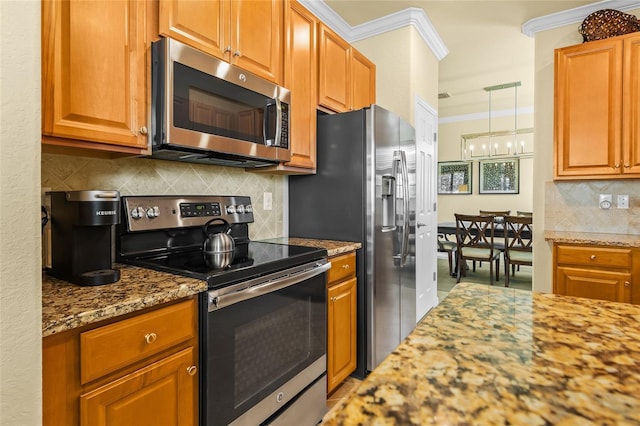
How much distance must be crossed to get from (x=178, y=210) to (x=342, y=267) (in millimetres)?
987

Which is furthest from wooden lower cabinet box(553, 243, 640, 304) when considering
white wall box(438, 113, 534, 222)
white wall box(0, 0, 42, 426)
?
white wall box(438, 113, 534, 222)

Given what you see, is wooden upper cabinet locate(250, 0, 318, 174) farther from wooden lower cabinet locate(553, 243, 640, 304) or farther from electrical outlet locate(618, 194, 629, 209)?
electrical outlet locate(618, 194, 629, 209)

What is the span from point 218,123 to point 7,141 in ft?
3.21

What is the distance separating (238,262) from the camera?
1499 mm

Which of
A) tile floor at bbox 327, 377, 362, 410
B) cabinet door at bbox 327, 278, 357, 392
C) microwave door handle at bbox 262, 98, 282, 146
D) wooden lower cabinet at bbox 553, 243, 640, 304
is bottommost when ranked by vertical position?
tile floor at bbox 327, 377, 362, 410

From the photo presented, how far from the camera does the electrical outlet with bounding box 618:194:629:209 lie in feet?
9.40

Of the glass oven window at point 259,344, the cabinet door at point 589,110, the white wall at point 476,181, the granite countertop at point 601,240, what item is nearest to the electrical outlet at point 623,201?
the granite countertop at point 601,240

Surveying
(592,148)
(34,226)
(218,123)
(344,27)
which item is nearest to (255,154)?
(218,123)

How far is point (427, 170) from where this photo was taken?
3.61 metres

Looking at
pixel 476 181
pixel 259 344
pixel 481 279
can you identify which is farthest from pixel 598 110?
pixel 476 181

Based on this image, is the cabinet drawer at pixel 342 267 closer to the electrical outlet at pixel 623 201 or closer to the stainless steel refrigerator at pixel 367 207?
the stainless steel refrigerator at pixel 367 207

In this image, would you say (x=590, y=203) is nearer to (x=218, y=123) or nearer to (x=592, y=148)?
(x=592, y=148)

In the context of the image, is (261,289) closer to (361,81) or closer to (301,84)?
(301,84)

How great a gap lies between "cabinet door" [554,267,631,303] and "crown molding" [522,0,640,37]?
2.24 m
